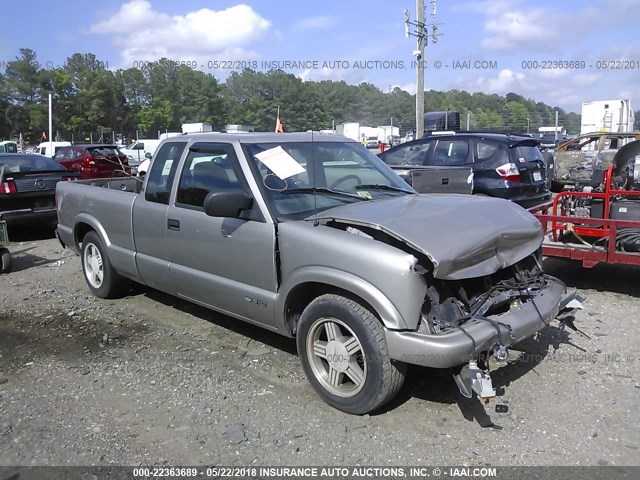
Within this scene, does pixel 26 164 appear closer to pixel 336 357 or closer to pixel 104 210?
pixel 104 210

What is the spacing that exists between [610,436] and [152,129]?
61.6 meters

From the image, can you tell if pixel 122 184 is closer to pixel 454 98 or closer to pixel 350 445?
pixel 350 445

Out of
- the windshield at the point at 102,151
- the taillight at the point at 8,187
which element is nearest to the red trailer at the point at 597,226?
the taillight at the point at 8,187

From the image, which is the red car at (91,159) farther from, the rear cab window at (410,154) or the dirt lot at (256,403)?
the dirt lot at (256,403)

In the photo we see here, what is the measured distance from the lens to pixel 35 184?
1020 centimetres

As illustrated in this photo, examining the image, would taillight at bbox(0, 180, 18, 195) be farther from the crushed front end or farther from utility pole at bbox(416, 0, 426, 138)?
utility pole at bbox(416, 0, 426, 138)

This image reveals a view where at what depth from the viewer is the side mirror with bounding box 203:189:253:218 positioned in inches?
159

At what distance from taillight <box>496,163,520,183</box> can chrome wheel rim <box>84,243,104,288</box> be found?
6.31m

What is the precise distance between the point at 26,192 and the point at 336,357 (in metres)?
8.47

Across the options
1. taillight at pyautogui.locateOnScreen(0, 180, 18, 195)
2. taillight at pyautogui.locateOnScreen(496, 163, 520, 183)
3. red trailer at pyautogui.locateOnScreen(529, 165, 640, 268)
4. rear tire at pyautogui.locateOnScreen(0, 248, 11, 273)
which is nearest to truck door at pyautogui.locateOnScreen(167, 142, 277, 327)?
red trailer at pyautogui.locateOnScreen(529, 165, 640, 268)

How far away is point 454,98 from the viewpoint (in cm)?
4925

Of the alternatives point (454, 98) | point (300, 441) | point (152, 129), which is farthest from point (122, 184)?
point (152, 129)

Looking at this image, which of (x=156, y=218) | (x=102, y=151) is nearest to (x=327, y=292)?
(x=156, y=218)

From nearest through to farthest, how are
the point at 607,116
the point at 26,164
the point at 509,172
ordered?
the point at 509,172
the point at 26,164
the point at 607,116
